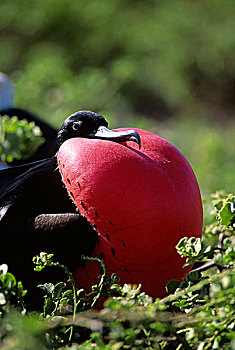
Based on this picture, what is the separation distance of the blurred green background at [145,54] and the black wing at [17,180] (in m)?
1.87

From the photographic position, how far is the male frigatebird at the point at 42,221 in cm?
101

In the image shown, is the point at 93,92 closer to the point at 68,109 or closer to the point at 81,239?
the point at 68,109

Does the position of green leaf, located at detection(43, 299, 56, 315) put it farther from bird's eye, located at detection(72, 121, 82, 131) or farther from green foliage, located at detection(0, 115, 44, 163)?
green foliage, located at detection(0, 115, 44, 163)

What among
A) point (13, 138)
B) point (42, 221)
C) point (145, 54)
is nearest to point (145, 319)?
point (42, 221)

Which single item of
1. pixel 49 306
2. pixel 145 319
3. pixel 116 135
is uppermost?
pixel 116 135

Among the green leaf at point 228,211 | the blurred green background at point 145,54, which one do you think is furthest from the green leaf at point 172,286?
the blurred green background at point 145,54

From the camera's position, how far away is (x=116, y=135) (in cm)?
109

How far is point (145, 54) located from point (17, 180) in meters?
3.59

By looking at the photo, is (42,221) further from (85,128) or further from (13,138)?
(13,138)

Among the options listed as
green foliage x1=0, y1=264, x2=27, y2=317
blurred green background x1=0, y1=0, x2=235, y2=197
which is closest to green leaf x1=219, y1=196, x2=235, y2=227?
green foliage x1=0, y1=264, x2=27, y2=317

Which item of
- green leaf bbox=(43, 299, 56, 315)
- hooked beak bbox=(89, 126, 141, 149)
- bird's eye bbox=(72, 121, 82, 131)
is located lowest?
green leaf bbox=(43, 299, 56, 315)

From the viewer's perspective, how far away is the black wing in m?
1.09

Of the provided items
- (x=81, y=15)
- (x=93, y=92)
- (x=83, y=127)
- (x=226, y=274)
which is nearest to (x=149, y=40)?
(x=81, y=15)

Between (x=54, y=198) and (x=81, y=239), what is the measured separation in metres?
0.12
